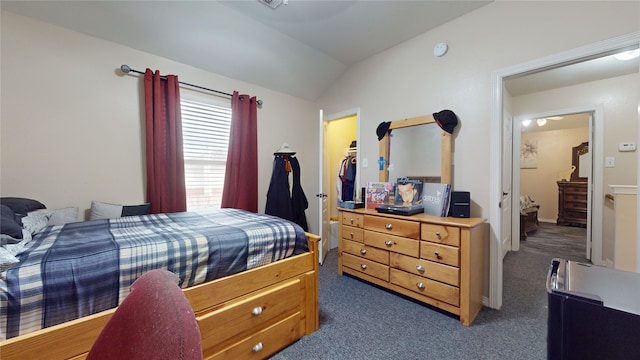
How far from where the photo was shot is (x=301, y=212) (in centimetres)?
326

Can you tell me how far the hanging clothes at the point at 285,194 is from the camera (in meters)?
3.11

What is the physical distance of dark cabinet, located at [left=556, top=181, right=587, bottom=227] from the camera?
493 cm

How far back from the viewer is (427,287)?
6.38 ft

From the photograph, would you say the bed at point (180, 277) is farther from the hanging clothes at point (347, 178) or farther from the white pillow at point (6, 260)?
the hanging clothes at point (347, 178)

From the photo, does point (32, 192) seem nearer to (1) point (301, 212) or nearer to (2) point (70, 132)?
(2) point (70, 132)

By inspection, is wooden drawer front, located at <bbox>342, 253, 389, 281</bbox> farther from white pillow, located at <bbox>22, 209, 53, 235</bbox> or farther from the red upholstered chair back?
white pillow, located at <bbox>22, 209, 53, 235</bbox>

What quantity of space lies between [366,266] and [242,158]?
75.7 inches

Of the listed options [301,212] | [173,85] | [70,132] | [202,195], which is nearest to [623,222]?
Answer: [301,212]

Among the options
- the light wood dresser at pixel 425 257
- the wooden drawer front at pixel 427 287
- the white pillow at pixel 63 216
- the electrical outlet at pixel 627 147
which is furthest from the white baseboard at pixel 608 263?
the white pillow at pixel 63 216

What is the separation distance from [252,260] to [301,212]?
6.02ft

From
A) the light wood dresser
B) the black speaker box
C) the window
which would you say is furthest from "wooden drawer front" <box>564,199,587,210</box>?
the window

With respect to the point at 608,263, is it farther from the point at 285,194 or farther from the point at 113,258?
the point at 113,258

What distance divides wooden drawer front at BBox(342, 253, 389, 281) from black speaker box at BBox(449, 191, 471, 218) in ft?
2.64

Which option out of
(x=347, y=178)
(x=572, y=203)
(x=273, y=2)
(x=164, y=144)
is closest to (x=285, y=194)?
(x=347, y=178)
